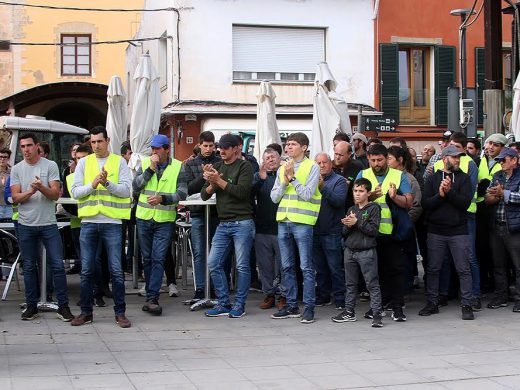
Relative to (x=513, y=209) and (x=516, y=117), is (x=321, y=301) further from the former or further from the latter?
(x=516, y=117)

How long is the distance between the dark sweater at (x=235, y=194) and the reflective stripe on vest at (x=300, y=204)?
1.24ft

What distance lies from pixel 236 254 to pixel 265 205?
0.78m

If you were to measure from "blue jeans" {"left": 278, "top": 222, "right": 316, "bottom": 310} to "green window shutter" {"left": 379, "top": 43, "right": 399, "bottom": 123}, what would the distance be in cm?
1611

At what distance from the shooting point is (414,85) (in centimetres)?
2569

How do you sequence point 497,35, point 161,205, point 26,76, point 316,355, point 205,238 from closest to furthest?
1. point 316,355
2. point 161,205
3. point 205,238
4. point 497,35
5. point 26,76

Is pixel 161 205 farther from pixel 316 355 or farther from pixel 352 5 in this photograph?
pixel 352 5

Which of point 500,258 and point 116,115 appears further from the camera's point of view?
point 116,115

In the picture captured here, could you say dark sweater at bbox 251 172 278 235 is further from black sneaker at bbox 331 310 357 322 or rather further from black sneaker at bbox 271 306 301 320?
black sneaker at bbox 331 310 357 322

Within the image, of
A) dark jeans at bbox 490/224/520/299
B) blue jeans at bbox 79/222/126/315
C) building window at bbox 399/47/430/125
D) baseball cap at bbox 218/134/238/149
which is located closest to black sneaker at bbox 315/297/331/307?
dark jeans at bbox 490/224/520/299

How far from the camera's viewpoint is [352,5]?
24.7 metres

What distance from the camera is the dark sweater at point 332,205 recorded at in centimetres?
945

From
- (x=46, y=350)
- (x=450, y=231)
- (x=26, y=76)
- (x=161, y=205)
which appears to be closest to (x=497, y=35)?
(x=450, y=231)

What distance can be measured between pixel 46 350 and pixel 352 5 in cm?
1912

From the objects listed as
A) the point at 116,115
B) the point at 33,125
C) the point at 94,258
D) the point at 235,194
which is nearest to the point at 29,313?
the point at 94,258
